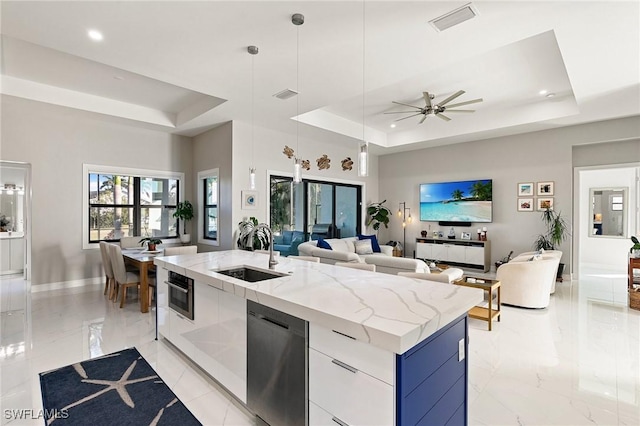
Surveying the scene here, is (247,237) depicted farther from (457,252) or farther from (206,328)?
(457,252)

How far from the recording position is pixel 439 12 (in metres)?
2.72

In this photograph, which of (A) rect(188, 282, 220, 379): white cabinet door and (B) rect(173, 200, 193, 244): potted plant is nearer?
(A) rect(188, 282, 220, 379): white cabinet door

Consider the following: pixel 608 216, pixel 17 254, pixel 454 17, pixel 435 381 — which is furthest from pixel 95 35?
pixel 608 216

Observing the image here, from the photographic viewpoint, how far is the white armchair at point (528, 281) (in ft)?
14.0

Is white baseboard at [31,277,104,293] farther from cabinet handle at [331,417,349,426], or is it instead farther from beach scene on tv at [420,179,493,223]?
beach scene on tv at [420,179,493,223]

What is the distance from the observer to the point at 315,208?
746cm

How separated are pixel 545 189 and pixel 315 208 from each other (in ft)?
15.9

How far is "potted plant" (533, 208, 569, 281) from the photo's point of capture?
610 cm

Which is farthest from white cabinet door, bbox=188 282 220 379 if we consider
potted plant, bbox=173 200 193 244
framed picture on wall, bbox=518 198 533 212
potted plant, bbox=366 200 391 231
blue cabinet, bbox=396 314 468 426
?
framed picture on wall, bbox=518 198 533 212

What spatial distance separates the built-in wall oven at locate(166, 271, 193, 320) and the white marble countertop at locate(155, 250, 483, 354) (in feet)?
0.38

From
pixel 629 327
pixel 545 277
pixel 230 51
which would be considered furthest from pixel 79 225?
pixel 629 327

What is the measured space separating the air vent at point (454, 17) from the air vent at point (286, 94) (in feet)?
7.09

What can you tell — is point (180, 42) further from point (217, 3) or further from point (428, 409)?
point (428, 409)

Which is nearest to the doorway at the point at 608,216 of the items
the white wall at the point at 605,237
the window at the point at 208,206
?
the white wall at the point at 605,237
